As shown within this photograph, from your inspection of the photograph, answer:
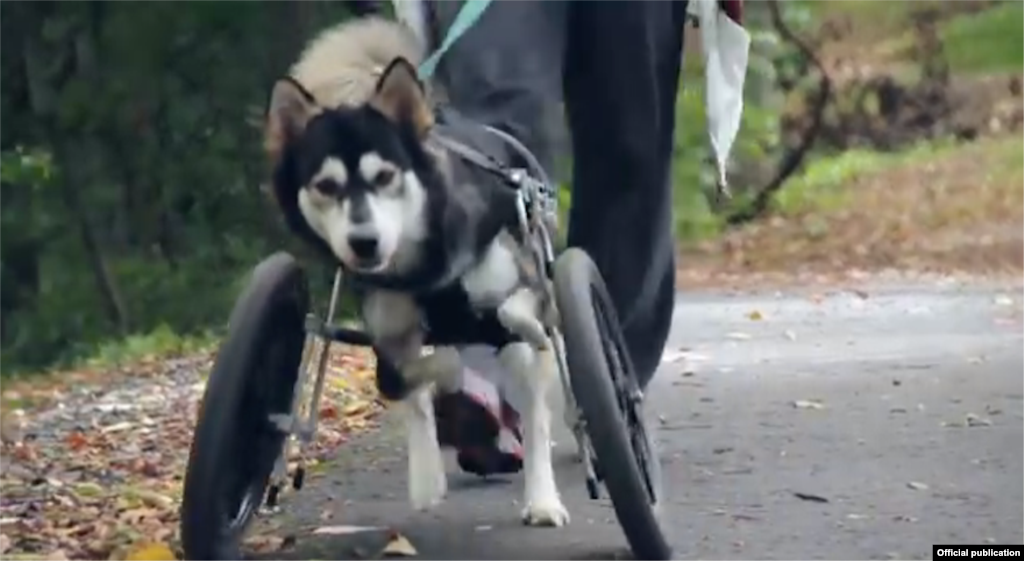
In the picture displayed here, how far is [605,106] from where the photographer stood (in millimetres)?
5395

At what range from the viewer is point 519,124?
15.7 feet

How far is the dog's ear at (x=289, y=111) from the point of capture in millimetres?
4141

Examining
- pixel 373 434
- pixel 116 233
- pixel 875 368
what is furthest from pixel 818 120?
pixel 373 434

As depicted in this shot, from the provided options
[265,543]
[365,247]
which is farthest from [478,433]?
[365,247]

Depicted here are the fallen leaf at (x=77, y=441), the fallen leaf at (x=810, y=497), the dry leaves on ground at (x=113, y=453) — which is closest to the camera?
the dry leaves on ground at (x=113, y=453)

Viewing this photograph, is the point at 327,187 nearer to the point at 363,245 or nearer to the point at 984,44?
the point at 363,245

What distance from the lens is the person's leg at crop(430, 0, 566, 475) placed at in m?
4.77

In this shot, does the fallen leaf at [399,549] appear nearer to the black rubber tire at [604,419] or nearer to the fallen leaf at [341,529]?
the fallen leaf at [341,529]

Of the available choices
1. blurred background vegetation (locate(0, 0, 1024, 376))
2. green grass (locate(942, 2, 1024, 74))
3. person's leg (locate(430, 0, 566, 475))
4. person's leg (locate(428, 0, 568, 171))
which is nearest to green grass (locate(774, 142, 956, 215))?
green grass (locate(942, 2, 1024, 74))

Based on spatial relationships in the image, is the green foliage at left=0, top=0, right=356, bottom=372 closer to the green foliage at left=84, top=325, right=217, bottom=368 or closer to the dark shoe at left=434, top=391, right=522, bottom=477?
the green foliage at left=84, top=325, right=217, bottom=368

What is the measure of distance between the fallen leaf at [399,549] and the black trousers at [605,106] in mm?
885

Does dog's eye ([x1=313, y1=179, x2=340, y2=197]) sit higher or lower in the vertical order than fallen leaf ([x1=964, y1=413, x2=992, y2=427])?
higher

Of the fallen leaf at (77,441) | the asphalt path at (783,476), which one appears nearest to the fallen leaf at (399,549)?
the asphalt path at (783,476)

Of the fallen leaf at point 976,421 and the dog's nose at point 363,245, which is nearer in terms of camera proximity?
the dog's nose at point 363,245
